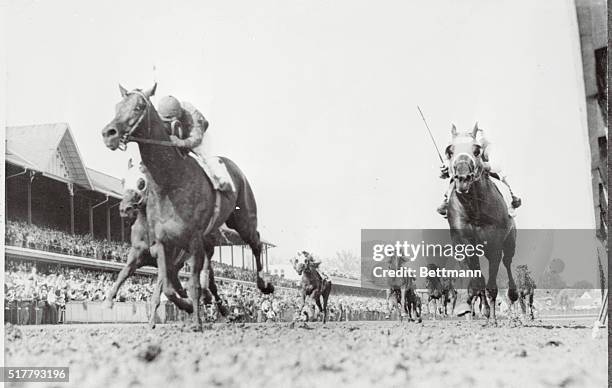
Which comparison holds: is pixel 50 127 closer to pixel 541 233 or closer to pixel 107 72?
pixel 107 72

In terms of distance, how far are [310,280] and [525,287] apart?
5.63ft

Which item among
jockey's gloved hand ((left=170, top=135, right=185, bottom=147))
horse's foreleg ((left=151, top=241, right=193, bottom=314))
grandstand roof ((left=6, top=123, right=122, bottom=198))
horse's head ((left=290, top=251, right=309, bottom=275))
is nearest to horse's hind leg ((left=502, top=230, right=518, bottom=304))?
horse's head ((left=290, top=251, right=309, bottom=275))

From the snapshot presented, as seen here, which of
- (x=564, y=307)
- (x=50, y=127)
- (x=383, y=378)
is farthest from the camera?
(x=50, y=127)

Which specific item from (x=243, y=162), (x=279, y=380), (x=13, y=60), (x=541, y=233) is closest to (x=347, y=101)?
(x=243, y=162)

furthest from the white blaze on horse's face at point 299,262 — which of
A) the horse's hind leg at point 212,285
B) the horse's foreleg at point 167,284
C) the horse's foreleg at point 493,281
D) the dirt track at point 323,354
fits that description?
the horse's foreleg at point 493,281

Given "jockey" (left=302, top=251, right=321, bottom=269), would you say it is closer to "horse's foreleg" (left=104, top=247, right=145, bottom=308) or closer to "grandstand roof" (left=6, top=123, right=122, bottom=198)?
"horse's foreleg" (left=104, top=247, right=145, bottom=308)

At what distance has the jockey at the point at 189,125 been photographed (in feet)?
19.7

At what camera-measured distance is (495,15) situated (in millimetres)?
5836

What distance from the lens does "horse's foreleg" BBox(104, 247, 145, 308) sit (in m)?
6.14

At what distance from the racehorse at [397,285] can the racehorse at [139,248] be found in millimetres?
1381

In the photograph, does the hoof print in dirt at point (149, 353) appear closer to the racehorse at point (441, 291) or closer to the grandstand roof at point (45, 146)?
the grandstand roof at point (45, 146)

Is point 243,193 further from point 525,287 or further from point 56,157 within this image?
point 525,287

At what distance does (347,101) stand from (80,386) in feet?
10.1

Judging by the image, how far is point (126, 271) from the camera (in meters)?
6.20
